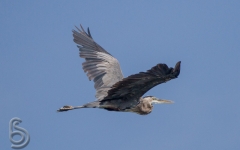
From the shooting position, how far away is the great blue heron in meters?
12.3

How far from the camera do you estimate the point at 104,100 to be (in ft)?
46.5

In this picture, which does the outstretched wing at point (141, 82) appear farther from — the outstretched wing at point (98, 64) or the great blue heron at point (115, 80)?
the outstretched wing at point (98, 64)

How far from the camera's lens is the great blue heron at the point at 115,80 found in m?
12.3

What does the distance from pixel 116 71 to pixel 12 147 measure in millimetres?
3918

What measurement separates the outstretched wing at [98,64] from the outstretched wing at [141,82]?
832mm

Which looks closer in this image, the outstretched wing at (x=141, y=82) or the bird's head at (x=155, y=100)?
the outstretched wing at (x=141, y=82)

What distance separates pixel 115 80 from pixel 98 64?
97 cm

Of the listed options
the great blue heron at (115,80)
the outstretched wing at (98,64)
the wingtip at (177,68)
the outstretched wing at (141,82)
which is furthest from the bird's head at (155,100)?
the wingtip at (177,68)

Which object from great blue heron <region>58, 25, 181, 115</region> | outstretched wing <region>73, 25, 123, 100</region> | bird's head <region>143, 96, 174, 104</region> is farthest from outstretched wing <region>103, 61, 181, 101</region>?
A: bird's head <region>143, 96, 174, 104</region>

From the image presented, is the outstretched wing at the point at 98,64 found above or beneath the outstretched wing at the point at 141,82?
above

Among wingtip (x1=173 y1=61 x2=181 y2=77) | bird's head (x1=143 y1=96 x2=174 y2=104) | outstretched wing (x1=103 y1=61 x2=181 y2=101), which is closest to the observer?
Answer: wingtip (x1=173 y1=61 x2=181 y2=77)

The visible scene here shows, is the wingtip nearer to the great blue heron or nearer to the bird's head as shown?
the great blue heron

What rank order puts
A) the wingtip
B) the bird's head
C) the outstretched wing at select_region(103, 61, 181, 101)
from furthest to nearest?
the bird's head → the outstretched wing at select_region(103, 61, 181, 101) → the wingtip

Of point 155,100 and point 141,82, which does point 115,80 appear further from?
point 141,82
